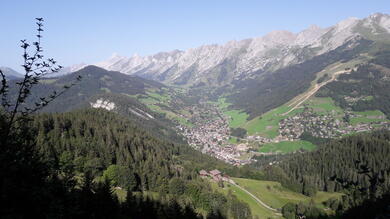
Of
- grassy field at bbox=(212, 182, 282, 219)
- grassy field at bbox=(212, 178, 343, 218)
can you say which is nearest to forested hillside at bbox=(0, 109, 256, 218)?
grassy field at bbox=(212, 182, 282, 219)

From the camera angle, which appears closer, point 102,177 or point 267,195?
point 102,177

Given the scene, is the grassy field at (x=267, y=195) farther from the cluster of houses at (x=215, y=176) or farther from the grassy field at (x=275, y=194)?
the cluster of houses at (x=215, y=176)

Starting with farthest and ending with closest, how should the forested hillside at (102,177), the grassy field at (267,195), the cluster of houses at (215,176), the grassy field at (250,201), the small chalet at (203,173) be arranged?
1. the small chalet at (203,173)
2. the cluster of houses at (215,176)
3. the grassy field at (267,195)
4. the grassy field at (250,201)
5. the forested hillside at (102,177)

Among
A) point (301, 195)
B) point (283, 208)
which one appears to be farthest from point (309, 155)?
point (283, 208)

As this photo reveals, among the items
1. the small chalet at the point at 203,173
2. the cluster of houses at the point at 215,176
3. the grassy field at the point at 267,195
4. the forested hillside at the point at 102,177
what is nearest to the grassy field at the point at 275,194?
the grassy field at the point at 267,195

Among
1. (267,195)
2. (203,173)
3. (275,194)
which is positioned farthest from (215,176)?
(275,194)

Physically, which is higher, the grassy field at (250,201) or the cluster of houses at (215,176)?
the cluster of houses at (215,176)

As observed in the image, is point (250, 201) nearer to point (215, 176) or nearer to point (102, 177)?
point (215, 176)

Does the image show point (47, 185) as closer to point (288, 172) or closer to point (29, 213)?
point (29, 213)

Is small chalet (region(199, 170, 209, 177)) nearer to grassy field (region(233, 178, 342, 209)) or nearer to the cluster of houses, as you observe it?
the cluster of houses

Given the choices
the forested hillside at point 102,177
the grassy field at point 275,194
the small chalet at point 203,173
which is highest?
the forested hillside at point 102,177

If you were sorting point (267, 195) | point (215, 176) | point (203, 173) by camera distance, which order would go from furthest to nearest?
point (203, 173)
point (215, 176)
point (267, 195)
